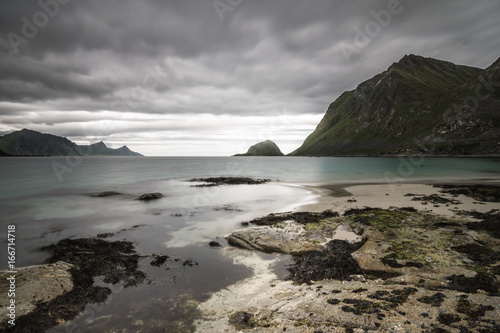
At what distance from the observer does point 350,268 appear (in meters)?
10.2

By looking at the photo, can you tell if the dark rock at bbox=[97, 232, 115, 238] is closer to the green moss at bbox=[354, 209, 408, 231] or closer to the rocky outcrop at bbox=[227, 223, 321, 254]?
the rocky outcrop at bbox=[227, 223, 321, 254]

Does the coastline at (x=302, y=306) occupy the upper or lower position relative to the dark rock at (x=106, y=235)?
upper

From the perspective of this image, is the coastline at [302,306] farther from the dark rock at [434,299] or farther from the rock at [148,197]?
the rock at [148,197]

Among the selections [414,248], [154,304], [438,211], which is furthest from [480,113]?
[154,304]

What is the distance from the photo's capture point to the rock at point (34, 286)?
8.07 meters

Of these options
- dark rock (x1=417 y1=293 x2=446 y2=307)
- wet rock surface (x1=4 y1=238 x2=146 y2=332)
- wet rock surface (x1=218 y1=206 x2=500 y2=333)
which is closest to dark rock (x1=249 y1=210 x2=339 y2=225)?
wet rock surface (x1=218 y1=206 x2=500 y2=333)

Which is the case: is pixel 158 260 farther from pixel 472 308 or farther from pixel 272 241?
pixel 472 308

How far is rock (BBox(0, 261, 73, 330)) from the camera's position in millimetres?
8070

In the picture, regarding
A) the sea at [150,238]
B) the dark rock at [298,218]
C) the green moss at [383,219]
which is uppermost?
the green moss at [383,219]

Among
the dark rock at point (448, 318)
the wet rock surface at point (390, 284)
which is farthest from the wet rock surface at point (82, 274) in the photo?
the dark rock at point (448, 318)

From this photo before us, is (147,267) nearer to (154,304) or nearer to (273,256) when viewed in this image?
(154,304)

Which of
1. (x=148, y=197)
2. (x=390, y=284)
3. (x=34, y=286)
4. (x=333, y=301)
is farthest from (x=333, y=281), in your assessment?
(x=148, y=197)

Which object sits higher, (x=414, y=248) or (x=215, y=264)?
(x=414, y=248)

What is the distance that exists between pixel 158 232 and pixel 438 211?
2183 cm
